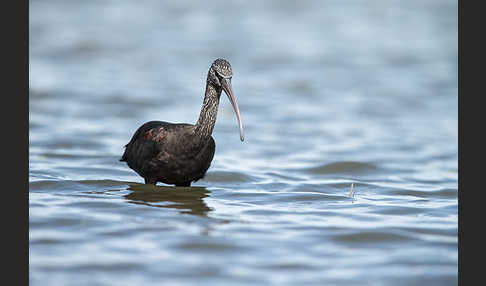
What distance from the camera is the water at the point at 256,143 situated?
5977 mm

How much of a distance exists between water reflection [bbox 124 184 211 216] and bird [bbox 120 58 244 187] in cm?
15

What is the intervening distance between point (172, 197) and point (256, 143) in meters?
5.18

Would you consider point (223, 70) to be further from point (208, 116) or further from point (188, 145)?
point (188, 145)

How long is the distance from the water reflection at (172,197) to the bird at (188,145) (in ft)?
0.49

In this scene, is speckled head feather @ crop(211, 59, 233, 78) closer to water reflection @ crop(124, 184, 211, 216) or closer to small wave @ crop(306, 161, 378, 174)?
water reflection @ crop(124, 184, 211, 216)

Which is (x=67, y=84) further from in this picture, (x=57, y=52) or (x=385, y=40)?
(x=385, y=40)

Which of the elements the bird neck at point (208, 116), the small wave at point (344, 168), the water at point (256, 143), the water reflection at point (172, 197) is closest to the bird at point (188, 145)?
the bird neck at point (208, 116)

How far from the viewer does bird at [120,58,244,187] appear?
312 inches

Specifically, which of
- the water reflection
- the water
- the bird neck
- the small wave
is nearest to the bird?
the bird neck

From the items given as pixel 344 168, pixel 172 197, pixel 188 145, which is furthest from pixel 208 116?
pixel 344 168

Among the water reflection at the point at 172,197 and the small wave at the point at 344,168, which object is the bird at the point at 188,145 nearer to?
the water reflection at the point at 172,197

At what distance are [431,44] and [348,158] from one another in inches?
476

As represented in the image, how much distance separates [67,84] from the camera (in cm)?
1677

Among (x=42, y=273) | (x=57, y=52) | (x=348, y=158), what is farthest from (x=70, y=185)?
(x=57, y=52)
